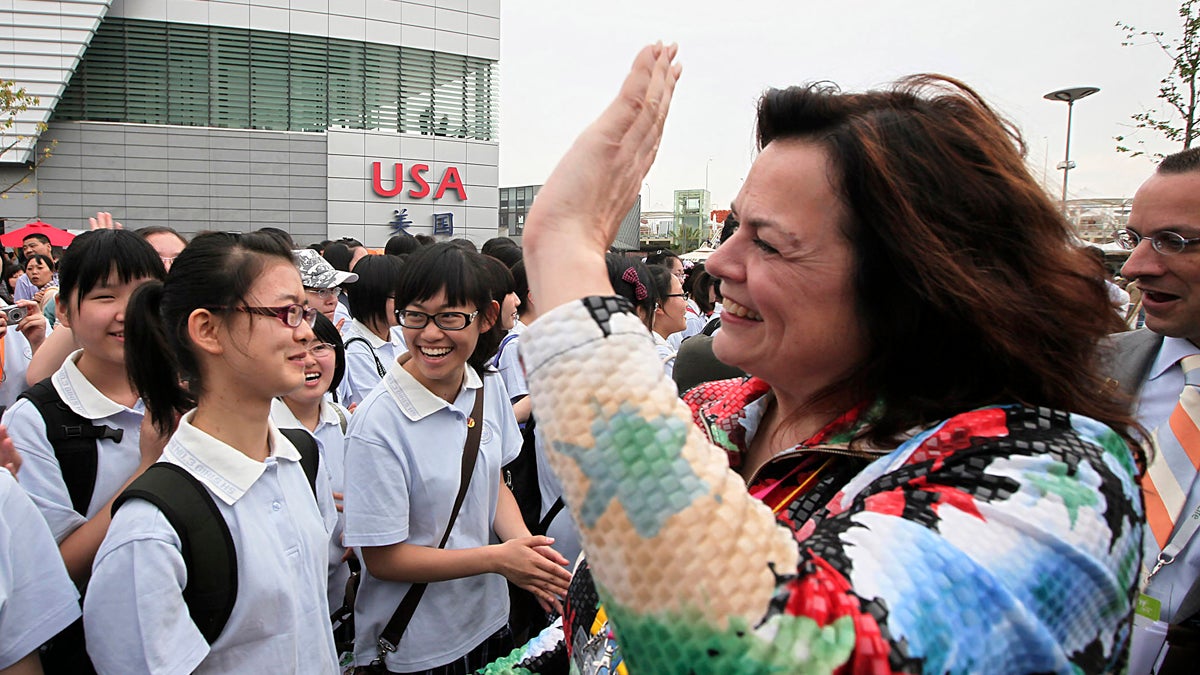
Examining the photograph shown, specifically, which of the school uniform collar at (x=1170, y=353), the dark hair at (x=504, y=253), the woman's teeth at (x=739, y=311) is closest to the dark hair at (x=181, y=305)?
the woman's teeth at (x=739, y=311)

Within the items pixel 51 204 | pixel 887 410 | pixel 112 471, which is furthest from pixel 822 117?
pixel 51 204

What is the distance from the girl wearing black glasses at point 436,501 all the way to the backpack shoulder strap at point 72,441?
0.80 m

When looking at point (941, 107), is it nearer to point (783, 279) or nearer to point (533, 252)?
point (783, 279)

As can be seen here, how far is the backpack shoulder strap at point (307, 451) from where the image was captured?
2.44 meters

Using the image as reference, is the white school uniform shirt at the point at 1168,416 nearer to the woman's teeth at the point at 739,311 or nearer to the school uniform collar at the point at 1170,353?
the school uniform collar at the point at 1170,353

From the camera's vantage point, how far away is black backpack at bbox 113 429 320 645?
5.72 ft

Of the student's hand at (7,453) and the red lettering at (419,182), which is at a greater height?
the red lettering at (419,182)

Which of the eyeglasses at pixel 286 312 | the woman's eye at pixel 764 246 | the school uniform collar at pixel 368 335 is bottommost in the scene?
the school uniform collar at pixel 368 335

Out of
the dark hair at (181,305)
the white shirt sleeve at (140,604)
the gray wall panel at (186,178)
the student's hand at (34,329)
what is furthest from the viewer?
the gray wall panel at (186,178)

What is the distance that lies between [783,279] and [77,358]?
268 cm

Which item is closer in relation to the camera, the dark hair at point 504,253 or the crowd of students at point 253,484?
the crowd of students at point 253,484

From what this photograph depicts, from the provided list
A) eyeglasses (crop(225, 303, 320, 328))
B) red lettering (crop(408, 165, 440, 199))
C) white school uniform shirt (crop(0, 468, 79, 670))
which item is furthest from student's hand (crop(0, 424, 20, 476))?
red lettering (crop(408, 165, 440, 199))

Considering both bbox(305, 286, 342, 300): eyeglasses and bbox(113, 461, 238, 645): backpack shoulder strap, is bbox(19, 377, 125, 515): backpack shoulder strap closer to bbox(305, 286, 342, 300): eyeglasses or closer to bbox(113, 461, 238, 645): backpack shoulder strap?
bbox(113, 461, 238, 645): backpack shoulder strap

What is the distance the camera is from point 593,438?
752 millimetres
